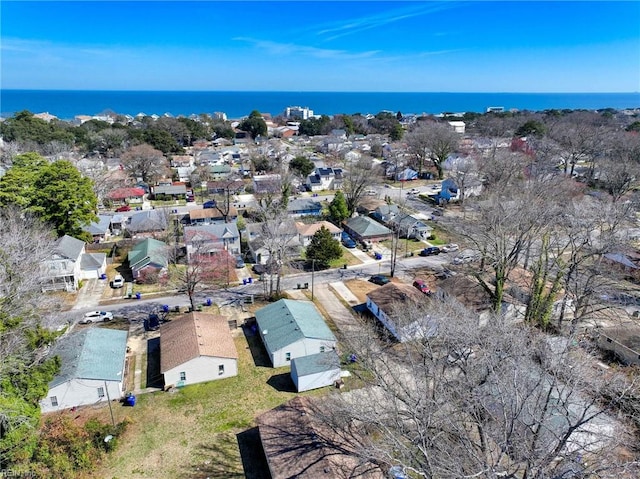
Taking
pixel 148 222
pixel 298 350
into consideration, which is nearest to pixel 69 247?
pixel 148 222

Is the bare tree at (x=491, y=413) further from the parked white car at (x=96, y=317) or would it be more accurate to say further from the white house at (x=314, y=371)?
the parked white car at (x=96, y=317)

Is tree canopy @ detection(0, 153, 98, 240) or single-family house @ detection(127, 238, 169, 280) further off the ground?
tree canopy @ detection(0, 153, 98, 240)

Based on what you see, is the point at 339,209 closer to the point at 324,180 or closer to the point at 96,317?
the point at 324,180

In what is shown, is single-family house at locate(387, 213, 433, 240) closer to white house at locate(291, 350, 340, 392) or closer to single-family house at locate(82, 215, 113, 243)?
white house at locate(291, 350, 340, 392)

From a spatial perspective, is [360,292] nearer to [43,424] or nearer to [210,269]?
[210,269]

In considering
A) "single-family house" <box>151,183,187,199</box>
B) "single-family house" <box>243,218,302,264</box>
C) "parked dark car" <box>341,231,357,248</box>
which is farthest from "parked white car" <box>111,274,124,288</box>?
"single-family house" <box>151,183,187,199</box>

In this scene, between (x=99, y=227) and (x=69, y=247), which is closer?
(x=69, y=247)
